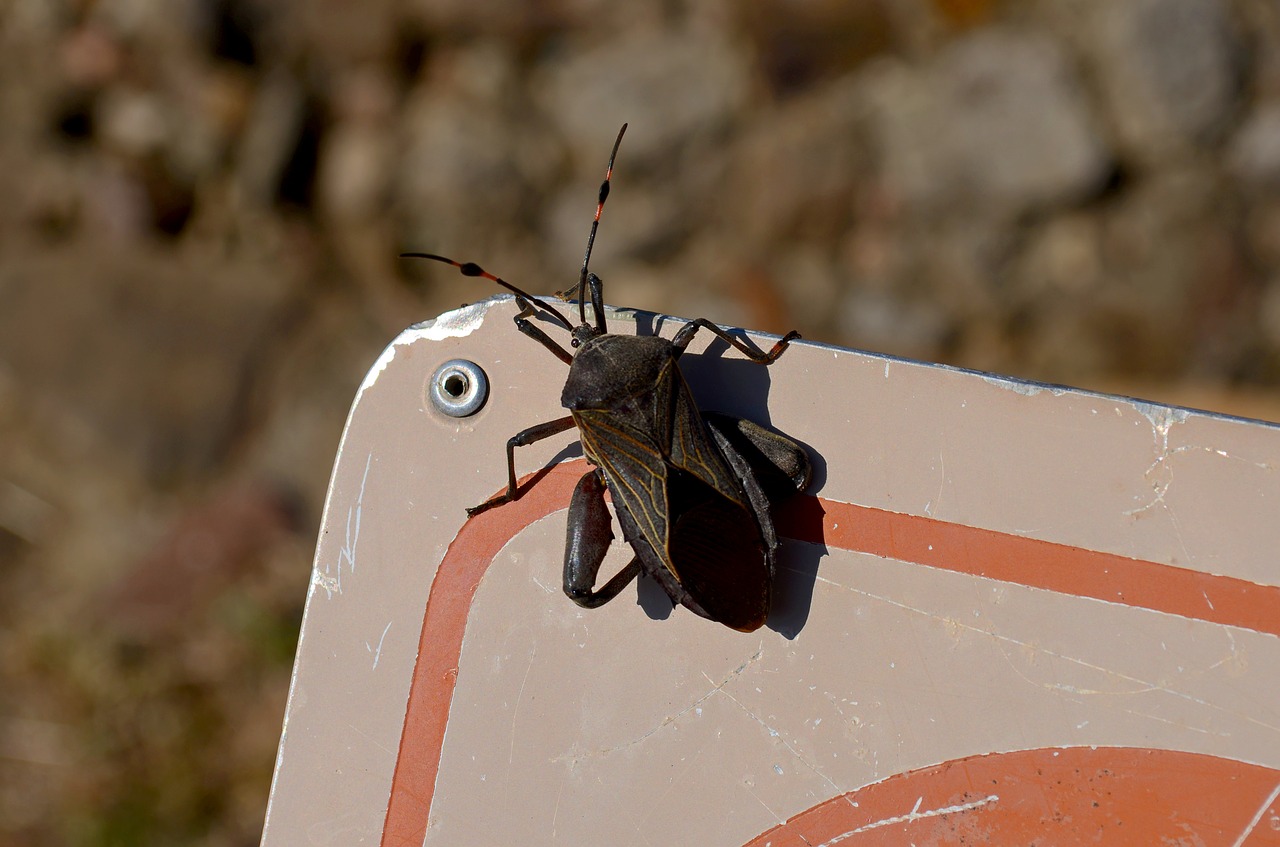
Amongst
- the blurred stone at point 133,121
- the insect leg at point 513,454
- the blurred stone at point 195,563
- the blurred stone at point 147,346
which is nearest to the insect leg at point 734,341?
the insect leg at point 513,454

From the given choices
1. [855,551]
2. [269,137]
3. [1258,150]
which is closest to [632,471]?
[855,551]

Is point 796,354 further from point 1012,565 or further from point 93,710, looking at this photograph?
point 93,710

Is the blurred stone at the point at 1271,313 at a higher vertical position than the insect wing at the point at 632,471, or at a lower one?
lower

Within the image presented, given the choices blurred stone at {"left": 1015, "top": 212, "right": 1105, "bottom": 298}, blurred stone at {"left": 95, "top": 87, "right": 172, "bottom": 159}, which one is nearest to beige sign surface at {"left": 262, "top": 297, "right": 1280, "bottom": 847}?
blurred stone at {"left": 1015, "top": 212, "right": 1105, "bottom": 298}

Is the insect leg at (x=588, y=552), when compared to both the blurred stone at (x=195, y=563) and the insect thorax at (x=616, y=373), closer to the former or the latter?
the insect thorax at (x=616, y=373)

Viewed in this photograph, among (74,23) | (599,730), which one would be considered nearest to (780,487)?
(599,730)

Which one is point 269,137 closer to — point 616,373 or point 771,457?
point 616,373
